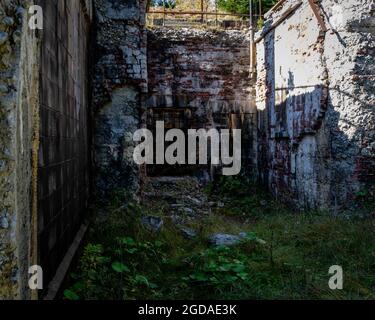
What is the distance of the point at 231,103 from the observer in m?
10.6

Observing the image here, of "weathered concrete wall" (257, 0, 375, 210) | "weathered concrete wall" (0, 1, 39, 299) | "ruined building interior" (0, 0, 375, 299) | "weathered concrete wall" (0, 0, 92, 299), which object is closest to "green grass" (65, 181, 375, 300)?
"ruined building interior" (0, 0, 375, 299)

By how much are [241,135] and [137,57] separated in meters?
3.90

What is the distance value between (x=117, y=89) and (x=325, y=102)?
12.8ft

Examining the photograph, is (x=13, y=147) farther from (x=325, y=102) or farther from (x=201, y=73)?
(x=201, y=73)

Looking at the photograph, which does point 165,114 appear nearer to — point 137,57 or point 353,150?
point 137,57

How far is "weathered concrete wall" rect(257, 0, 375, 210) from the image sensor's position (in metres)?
7.13

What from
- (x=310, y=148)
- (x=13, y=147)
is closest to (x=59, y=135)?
(x=13, y=147)

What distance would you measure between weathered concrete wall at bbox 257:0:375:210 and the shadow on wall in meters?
0.02

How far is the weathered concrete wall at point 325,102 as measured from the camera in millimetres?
7133

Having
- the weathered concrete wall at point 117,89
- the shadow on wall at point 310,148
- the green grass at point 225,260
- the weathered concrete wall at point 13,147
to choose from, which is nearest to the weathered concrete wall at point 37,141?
the weathered concrete wall at point 13,147

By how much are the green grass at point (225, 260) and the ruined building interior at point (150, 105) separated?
0.42 m

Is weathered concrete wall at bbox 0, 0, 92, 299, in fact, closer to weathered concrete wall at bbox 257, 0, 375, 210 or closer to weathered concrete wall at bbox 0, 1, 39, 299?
weathered concrete wall at bbox 0, 1, 39, 299

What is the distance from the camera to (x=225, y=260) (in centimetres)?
497

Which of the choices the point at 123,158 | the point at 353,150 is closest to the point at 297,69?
the point at 353,150
